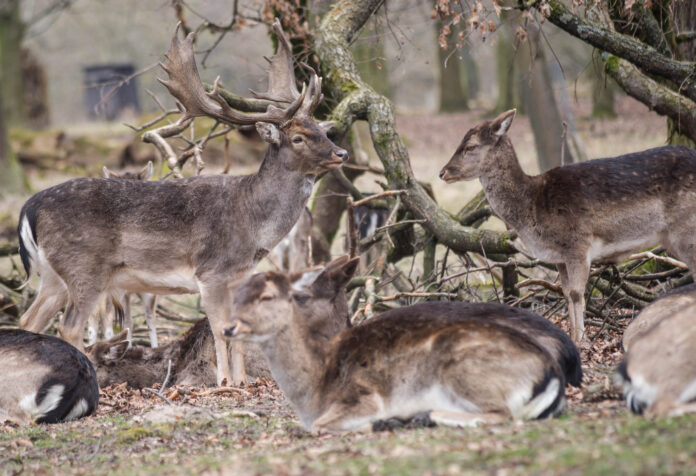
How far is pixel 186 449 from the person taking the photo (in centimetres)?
504

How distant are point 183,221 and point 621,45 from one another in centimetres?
416

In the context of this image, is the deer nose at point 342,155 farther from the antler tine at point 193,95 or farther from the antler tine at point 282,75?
the antler tine at point 282,75

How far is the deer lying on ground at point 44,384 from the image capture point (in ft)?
20.9

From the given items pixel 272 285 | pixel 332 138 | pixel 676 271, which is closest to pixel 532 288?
pixel 676 271

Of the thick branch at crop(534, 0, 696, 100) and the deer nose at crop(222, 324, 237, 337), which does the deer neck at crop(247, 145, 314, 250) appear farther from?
the deer nose at crop(222, 324, 237, 337)

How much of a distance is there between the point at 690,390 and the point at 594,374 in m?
1.75

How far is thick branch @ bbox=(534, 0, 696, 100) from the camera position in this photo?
7.39 metres

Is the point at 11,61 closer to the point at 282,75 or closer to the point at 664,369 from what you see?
the point at 282,75

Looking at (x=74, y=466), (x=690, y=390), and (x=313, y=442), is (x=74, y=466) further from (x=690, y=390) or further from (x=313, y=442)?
(x=690, y=390)

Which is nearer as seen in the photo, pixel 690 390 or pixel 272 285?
pixel 690 390

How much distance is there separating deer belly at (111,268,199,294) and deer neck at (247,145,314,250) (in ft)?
2.41

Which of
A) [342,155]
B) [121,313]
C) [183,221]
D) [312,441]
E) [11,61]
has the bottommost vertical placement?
[121,313]

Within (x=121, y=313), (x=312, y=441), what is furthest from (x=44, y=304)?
(x=312, y=441)

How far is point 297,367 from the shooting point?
16.6 feet
